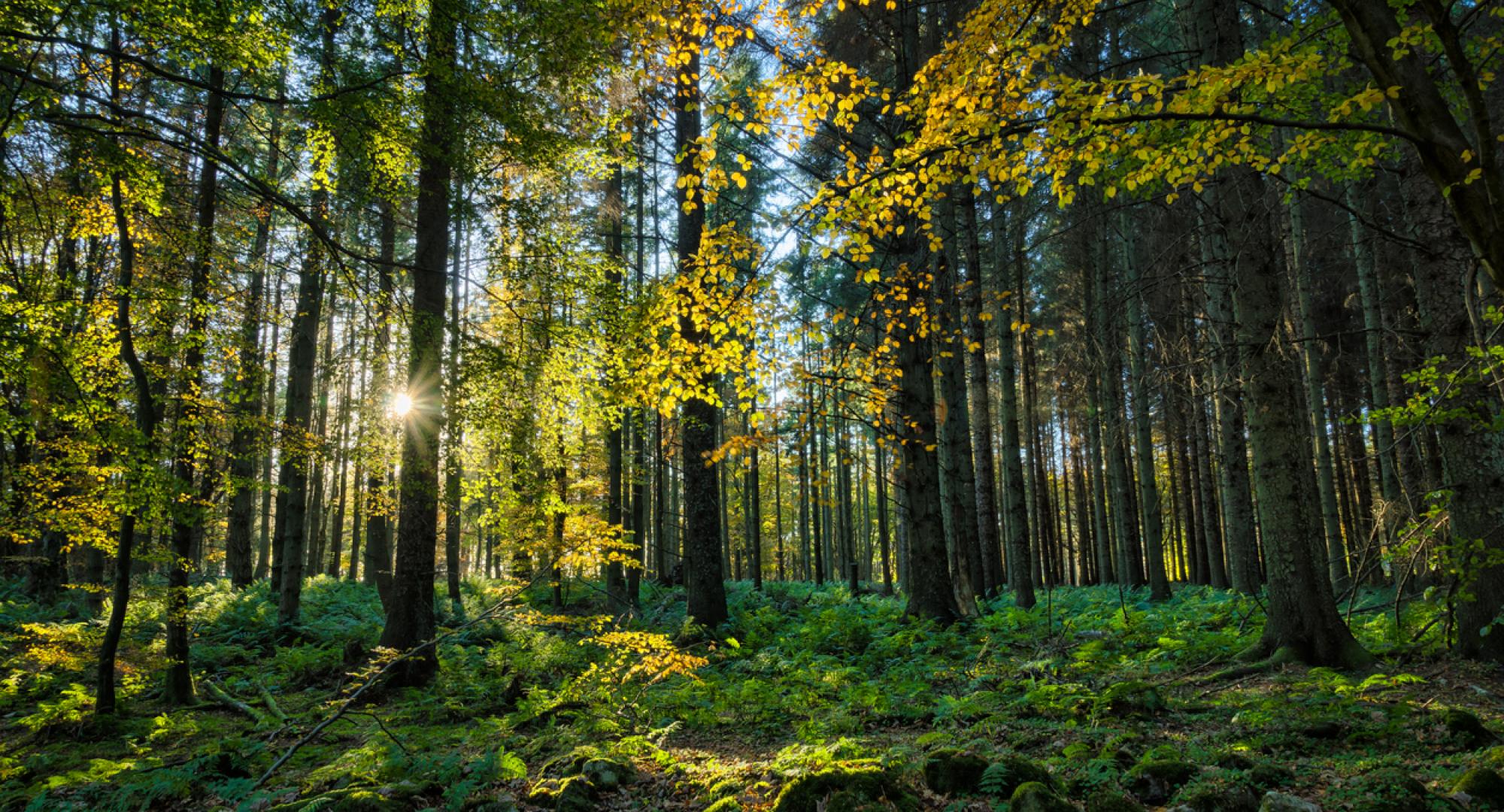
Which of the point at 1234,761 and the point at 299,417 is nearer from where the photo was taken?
the point at 1234,761

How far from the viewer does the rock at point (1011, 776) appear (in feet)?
12.9

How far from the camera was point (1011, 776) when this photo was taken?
4.03m

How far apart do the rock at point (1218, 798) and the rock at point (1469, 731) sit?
5.47 feet

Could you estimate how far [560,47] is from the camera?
7691 mm

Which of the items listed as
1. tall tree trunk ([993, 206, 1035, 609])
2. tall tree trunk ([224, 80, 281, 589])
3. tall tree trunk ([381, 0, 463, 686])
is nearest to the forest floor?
tall tree trunk ([381, 0, 463, 686])

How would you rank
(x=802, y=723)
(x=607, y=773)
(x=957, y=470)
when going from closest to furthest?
(x=607, y=773)
(x=802, y=723)
(x=957, y=470)

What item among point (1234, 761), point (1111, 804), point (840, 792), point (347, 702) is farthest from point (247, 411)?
point (1234, 761)

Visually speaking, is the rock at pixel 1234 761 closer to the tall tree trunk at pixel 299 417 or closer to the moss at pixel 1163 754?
the moss at pixel 1163 754

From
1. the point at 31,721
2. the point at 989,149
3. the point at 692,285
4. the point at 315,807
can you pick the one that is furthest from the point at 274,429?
the point at 989,149

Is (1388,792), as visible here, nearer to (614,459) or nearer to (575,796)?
(575,796)

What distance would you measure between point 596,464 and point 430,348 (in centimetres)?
902

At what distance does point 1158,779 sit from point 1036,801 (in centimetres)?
91

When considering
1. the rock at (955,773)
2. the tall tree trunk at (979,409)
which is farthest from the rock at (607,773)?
the tall tree trunk at (979,409)

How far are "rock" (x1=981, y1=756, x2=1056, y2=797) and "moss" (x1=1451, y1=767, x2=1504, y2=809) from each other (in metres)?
1.92
